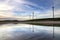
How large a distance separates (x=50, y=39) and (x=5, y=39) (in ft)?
4.52

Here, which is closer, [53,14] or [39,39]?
[39,39]

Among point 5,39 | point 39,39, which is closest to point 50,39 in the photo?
point 39,39

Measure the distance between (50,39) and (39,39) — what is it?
35 centimetres

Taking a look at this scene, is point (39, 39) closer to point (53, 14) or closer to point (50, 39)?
point (50, 39)

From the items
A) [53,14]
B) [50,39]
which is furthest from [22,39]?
[53,14]

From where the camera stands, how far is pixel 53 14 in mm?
7508

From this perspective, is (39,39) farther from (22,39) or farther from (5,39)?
(5,39)

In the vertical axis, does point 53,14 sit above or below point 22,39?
above

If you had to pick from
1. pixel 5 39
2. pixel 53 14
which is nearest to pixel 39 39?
pixel 5 39

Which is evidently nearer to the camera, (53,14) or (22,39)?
(22,39)

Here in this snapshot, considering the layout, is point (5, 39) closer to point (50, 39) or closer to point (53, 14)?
point (50, 39)

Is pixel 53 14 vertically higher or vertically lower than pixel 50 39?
higher

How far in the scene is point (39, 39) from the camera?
3.56m

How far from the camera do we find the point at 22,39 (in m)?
3.55
